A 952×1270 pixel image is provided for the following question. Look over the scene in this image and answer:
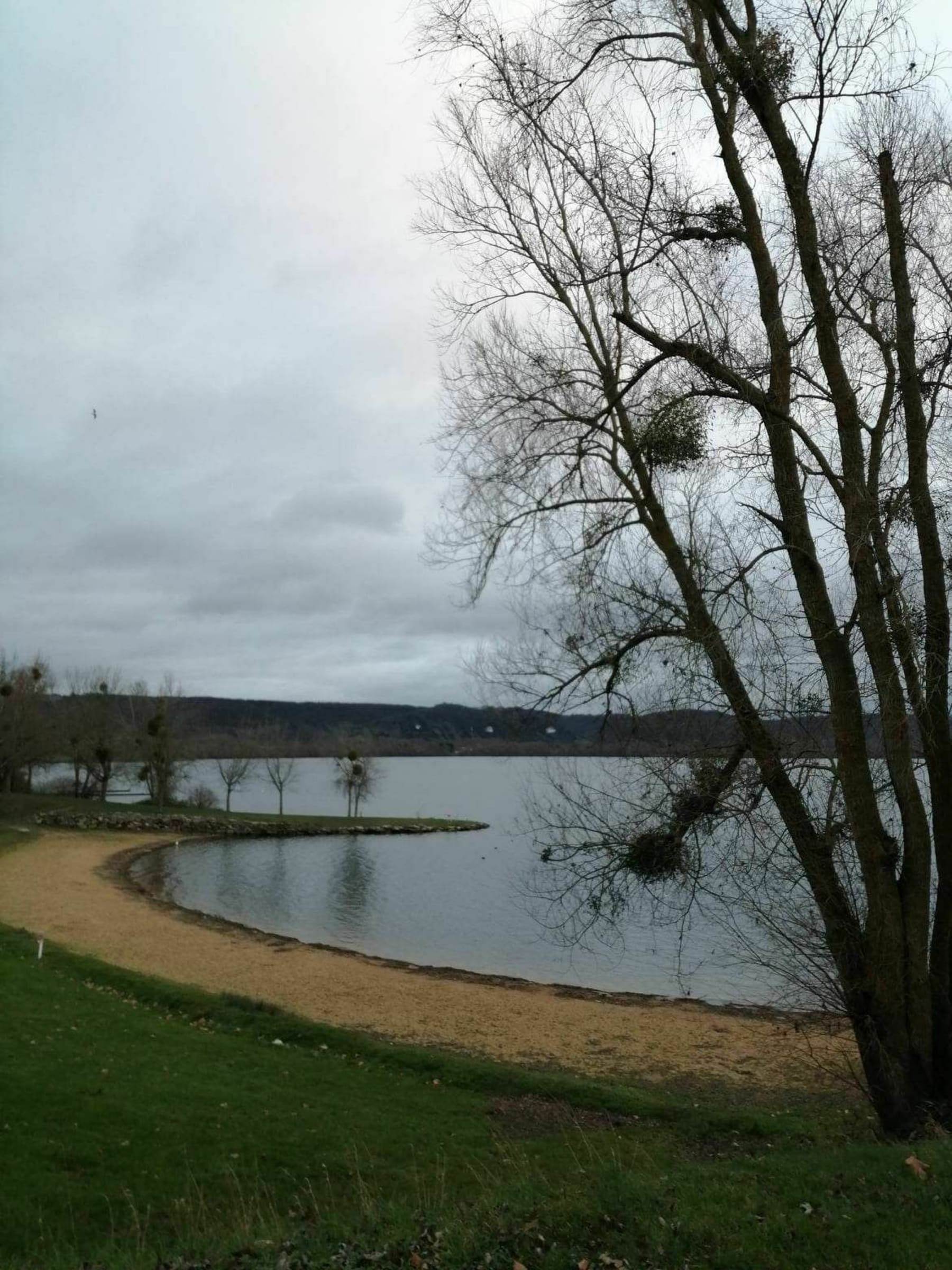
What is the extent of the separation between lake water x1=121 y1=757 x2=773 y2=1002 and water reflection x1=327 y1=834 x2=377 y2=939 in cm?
8

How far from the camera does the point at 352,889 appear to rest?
3328 centimetres

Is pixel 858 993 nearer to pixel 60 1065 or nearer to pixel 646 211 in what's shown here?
pixel 646 211

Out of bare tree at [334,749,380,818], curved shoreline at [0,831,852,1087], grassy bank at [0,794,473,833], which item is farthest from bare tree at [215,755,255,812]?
curved shoreline at [0,831,852,1087]

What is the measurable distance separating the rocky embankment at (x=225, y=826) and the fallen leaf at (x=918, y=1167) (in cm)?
4351

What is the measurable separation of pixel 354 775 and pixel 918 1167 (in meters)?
56.4

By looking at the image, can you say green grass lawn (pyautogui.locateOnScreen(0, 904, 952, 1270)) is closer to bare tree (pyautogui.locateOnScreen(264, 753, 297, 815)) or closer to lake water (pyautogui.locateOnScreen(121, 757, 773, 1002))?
lake water (pyautogui.locateOnScreen(121, 757, 773, 1002))

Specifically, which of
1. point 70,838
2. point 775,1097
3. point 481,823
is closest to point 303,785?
point 481,823

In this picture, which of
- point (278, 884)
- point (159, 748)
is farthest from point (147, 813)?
point (278, 884)

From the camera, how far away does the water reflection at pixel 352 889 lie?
26984mm

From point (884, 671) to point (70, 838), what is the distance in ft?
129

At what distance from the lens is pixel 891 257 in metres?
7.30

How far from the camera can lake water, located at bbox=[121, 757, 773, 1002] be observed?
19.7 m

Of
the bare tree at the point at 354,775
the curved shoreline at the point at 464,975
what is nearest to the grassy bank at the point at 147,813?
the bare tree at the point at 354,775

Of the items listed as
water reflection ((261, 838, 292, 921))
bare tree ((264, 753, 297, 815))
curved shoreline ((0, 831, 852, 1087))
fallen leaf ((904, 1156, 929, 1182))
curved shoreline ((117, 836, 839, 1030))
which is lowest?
water reflection ((261, 838, 292, 921))
